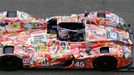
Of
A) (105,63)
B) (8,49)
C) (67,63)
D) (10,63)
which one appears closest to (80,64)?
(67,63)

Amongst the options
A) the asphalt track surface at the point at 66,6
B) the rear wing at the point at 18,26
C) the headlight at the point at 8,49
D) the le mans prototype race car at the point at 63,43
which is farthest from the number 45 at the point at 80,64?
the asphalt track surface at the point at 66,6

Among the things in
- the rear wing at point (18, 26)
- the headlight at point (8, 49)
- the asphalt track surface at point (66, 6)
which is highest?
the asphalt track surface at point (66, 6)

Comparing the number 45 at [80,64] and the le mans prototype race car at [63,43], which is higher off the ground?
the le mans prototype race car at [63,43]

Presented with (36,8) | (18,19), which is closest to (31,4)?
(36,8)

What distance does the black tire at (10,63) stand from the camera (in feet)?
44.5

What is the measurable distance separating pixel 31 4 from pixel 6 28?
11.2ft

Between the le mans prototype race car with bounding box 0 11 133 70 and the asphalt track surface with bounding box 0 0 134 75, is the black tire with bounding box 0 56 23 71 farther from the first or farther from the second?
the asphalt track surface with bounding box 0 0 134 75

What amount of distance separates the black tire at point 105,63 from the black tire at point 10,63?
232 centimetres

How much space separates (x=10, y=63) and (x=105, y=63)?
291 cm

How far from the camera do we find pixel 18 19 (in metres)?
14.6

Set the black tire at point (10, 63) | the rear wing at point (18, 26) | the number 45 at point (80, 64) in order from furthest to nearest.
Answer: the rear wing at point (18, 26) → the number 45 at point (80, 64) → the black tire at point (10, 63)

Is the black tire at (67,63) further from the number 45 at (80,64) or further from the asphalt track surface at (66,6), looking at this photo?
the asphalt track surface at (66,6)

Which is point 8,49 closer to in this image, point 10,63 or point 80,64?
A: point 10,63

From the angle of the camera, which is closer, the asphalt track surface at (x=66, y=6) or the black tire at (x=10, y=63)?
the black tire at (x=10, y=63)
